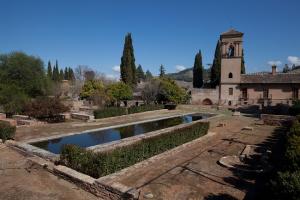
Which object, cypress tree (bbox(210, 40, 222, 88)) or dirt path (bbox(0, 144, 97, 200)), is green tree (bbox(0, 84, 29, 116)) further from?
cypress tree (bbox(210, 40, 222, 88))

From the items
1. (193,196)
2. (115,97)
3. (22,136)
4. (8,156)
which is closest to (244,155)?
(193,196)

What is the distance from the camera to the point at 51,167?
920 cm

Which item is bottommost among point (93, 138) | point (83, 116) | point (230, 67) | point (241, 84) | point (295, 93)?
point (93, 138)

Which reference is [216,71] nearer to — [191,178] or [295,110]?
[295,110]

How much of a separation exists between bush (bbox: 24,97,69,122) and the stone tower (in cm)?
2741

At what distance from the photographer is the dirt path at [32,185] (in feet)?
23.7

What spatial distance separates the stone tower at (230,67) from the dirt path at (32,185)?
35.3 meters

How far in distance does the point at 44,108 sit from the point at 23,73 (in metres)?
10.1

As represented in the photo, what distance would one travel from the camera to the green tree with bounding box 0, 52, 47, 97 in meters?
27.8

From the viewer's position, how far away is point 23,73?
28266 mm

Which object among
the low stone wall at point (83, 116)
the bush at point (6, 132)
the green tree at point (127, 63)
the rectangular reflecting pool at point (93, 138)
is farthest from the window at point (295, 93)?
the bush at point (6, 132)

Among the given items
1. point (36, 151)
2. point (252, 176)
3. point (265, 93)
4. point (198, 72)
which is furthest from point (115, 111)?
point (198, 72)

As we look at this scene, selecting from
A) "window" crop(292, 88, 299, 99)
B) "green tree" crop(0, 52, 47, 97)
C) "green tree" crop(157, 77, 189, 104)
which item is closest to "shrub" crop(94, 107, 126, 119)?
"green tree" crop(0, 52, 47, 97)

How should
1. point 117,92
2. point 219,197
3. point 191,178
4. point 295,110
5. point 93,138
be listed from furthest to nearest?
point 117,92
point 295,110
point 93,138
point 191,178
point 219,197
